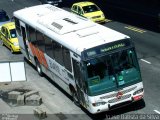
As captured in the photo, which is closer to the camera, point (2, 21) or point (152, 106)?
point (152, 106)

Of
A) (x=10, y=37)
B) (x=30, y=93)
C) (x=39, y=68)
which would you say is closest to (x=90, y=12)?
(x=10, y=37)

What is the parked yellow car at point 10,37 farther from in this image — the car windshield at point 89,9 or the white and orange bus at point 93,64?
the car windshield at point 89,9

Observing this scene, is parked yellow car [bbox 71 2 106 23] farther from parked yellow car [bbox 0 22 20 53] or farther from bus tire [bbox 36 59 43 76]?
bus tire [bbox 36 59 43 76]

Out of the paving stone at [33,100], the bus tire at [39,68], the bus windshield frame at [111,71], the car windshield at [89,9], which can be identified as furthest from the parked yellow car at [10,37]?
the bus windshield frame at [111,71]

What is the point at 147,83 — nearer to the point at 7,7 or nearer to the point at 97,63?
the point at 97,63

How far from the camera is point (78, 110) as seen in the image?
20875mm

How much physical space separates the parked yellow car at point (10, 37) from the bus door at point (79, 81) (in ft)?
35.9

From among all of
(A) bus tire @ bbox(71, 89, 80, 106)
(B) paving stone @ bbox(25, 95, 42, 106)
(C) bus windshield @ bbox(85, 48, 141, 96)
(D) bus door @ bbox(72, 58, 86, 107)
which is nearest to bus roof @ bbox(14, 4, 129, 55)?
(D) bus door @ bbox(72, 58, 86, 107)

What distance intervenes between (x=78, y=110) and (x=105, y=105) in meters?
2.23

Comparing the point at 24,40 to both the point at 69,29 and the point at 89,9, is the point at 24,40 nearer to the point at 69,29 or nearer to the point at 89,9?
the point at 69,29

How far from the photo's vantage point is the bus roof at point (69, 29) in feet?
64.8

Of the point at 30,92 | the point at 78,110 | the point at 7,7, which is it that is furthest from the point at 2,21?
the point at 78,110

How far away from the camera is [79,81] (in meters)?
19.5

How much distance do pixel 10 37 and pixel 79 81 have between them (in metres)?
12.3
